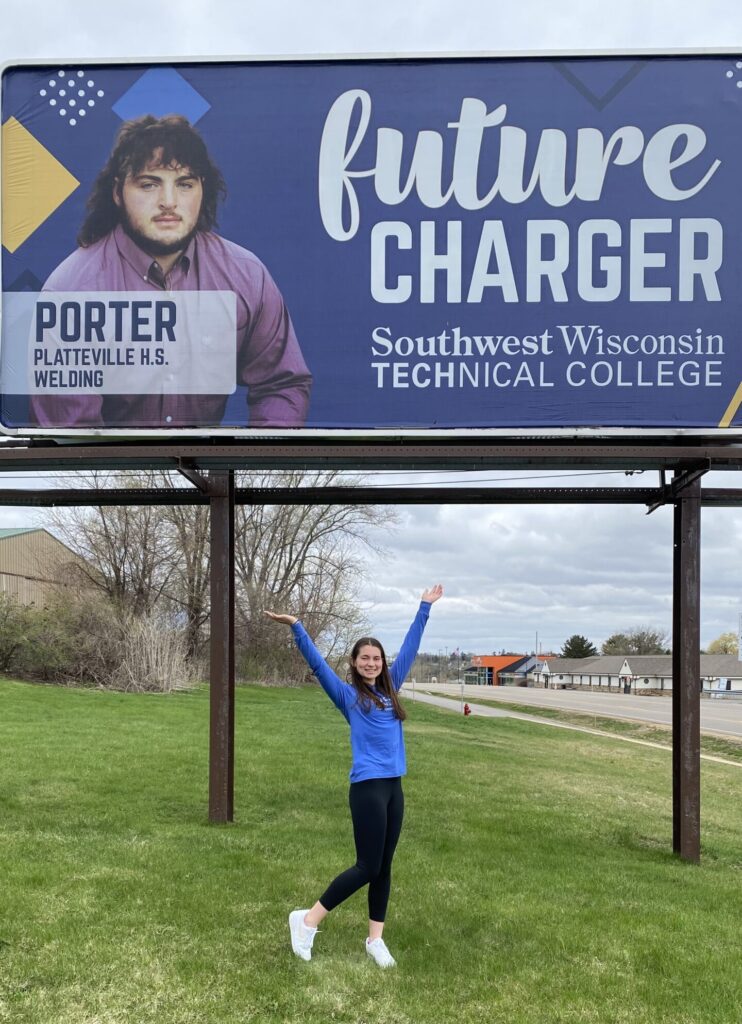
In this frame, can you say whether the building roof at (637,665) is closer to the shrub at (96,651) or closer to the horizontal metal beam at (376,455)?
the shrub at (96,651)

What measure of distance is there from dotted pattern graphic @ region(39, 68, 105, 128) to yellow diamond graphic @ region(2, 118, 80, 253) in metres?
0.38

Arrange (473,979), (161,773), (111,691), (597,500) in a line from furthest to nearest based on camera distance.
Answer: (111,691) < (161,773) < (597,500) < (473,979)

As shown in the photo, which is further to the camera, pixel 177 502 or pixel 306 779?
pixel 306 779

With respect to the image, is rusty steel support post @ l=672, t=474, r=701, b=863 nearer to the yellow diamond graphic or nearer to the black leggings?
the black leggings

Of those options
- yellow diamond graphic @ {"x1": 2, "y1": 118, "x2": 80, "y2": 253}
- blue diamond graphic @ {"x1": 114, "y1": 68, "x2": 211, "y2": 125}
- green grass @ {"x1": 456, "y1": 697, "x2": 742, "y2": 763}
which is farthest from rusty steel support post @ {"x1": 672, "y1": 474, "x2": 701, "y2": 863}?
green grass @ {"x1": 456, "y1": 697, "x2": 742, "y2": 763}

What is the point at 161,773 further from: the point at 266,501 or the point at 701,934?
the point at 701,934

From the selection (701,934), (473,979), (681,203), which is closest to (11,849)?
(473,979)

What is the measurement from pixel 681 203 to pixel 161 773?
8.75m

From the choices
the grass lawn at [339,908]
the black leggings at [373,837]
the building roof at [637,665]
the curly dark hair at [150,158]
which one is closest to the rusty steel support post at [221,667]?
the grass lawn at [339,908]

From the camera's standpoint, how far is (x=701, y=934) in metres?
5.84

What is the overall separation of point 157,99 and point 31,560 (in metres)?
32.7

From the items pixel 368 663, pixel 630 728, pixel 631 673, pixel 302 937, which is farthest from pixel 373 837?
pixel 631 673

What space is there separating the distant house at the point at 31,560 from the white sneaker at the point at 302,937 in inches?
1247

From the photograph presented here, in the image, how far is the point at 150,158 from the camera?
836 cm
